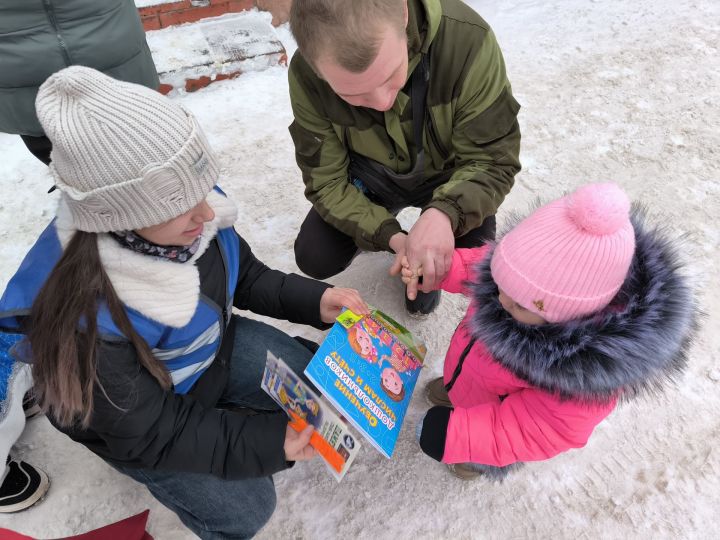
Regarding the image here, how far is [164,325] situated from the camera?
110cm

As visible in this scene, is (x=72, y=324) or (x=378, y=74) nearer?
(x=72, y=324)

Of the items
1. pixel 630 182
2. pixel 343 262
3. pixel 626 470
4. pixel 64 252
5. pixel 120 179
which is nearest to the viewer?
pixel 120 179

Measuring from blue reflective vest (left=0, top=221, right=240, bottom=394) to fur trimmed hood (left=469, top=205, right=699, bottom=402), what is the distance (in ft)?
2.31

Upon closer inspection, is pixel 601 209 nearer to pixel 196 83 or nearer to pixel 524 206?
pixel 524 206

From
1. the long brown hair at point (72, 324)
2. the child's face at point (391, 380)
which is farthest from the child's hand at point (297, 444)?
the long brown hair at point (72, 324)

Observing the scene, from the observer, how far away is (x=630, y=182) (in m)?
2.41

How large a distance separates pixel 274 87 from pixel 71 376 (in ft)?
7.47

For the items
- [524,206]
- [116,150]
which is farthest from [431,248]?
[524,206]

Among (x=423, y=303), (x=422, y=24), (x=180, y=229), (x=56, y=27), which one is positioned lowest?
(x=423, y=303)

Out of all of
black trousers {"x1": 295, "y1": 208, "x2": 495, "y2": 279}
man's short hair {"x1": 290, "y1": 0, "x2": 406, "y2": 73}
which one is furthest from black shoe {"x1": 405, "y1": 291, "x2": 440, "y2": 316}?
man's short hair {"x1": 290, "y1": 0, "x2": 406, "y2": 73}

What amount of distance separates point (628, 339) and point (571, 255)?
0.22 meters

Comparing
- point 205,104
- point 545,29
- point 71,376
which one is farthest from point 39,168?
point 545,29

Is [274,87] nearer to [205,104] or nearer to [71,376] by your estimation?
[205,104]

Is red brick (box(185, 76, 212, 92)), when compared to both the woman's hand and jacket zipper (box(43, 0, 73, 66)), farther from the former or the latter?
the woman's hand
